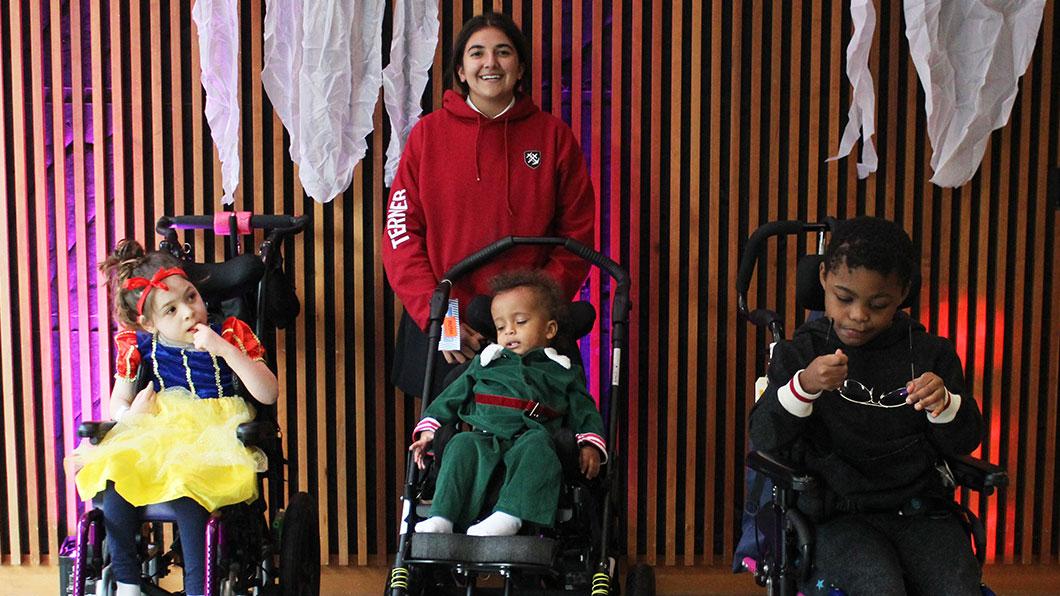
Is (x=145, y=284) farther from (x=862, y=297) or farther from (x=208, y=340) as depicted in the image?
(x=862, y=297)

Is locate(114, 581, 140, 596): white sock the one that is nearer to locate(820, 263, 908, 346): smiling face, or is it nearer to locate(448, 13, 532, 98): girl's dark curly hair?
locate(448, 13, 532, 98): girl's dark curly hair

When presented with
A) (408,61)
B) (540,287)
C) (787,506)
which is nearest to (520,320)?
(540,287)

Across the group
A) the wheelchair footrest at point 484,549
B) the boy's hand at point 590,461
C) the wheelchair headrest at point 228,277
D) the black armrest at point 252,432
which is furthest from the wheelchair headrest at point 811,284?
A: the wheelchair headrest at point 228,277

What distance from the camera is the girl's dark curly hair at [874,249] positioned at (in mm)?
2467

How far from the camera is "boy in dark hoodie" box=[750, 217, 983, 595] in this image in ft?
7.85

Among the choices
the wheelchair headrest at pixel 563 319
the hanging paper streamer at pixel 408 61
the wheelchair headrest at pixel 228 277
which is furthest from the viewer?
the hanging paper streamer at pixel 408 61

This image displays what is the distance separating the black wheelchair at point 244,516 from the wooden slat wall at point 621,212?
18.3 inches

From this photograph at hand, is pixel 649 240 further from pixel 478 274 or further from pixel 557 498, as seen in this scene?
pixel 557 498

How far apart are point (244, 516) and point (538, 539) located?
979mm

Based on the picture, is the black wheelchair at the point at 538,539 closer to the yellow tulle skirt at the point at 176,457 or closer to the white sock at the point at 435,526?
the white sock at the point at 435,526

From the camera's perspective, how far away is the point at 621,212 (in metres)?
3.82

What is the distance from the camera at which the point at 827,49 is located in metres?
3.77

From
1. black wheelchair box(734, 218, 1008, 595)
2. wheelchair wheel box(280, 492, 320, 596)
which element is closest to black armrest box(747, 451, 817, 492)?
black wheelchair box(734, 218, 1008, 595)

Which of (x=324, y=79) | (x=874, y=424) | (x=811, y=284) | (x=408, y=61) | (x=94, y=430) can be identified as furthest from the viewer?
(x=408, y=61)
